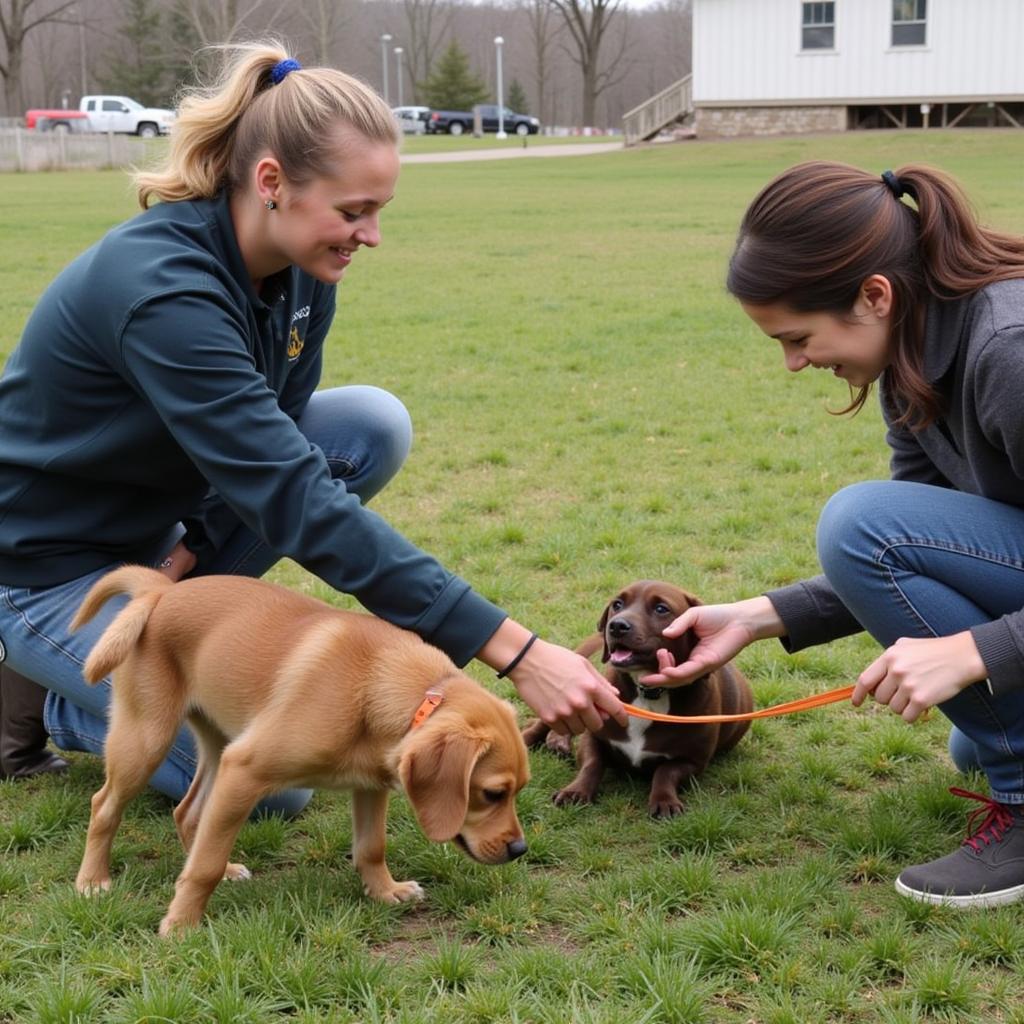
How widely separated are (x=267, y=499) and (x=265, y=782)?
0.73m

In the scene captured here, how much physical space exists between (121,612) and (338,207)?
127 cm

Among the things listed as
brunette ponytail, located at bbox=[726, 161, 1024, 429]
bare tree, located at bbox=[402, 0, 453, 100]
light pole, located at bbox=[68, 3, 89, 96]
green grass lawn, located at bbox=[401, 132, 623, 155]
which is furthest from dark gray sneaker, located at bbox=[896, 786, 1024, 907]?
bare tree, located at bbox=[402, 0, 453, 100]

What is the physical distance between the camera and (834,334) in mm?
3557

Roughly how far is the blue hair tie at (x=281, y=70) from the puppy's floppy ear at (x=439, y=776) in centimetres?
194

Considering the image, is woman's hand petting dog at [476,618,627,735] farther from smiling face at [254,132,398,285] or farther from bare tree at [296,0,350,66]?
bare tree at [296,0,350,66]

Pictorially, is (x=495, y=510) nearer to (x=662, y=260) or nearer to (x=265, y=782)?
(x=265, y=782)

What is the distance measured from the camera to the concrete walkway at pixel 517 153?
4983cm

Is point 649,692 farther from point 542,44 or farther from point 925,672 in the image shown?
point 542,44

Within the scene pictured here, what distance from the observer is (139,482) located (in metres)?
4.06

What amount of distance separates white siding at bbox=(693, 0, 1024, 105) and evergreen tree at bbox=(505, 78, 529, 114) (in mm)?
52492

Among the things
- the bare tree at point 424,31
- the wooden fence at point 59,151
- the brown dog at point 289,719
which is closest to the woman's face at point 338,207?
the brown dog at point 289,719

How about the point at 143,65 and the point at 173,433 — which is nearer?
the point at 173,433

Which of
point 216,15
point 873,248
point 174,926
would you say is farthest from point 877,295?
point 216,15

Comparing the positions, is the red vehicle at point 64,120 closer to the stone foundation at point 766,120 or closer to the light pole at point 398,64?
the stone foundation at point 766,120
